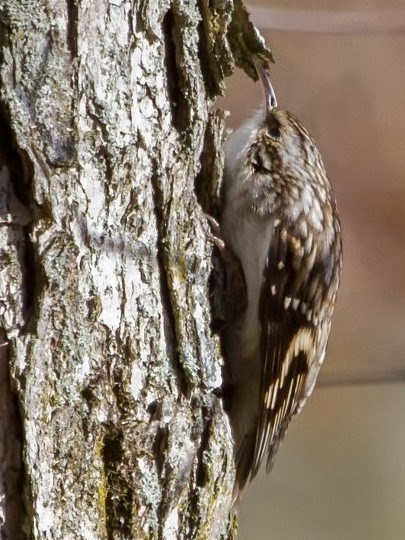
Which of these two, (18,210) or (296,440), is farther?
(296,440)

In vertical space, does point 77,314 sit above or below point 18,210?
below

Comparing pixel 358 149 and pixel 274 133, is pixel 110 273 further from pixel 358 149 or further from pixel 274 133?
pixel 358 149

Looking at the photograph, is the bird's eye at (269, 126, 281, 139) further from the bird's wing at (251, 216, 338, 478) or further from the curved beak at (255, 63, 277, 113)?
the bird's wing at (251, 216, 338, 478)

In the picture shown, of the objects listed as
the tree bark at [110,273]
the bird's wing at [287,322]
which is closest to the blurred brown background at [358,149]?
the bird's wing at [287,322]

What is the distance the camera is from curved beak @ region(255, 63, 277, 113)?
94.8 inches

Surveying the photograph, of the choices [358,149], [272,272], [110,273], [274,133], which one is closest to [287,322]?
[272,272]

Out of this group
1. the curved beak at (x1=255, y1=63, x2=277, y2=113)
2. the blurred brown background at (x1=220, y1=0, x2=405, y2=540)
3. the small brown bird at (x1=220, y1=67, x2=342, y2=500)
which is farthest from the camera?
the blurred brown background at (x1=220, y1=0, x2=405, y2=540)

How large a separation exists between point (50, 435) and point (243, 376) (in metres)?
0.56

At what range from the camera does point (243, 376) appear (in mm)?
2283

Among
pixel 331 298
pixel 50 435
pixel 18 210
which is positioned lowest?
pixel 50 435

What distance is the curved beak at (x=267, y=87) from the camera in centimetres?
241

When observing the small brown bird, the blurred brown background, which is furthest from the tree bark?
the blurred brown background

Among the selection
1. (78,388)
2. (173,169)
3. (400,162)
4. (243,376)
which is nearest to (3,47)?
(173,169)

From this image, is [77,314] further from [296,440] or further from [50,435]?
[296,440]
